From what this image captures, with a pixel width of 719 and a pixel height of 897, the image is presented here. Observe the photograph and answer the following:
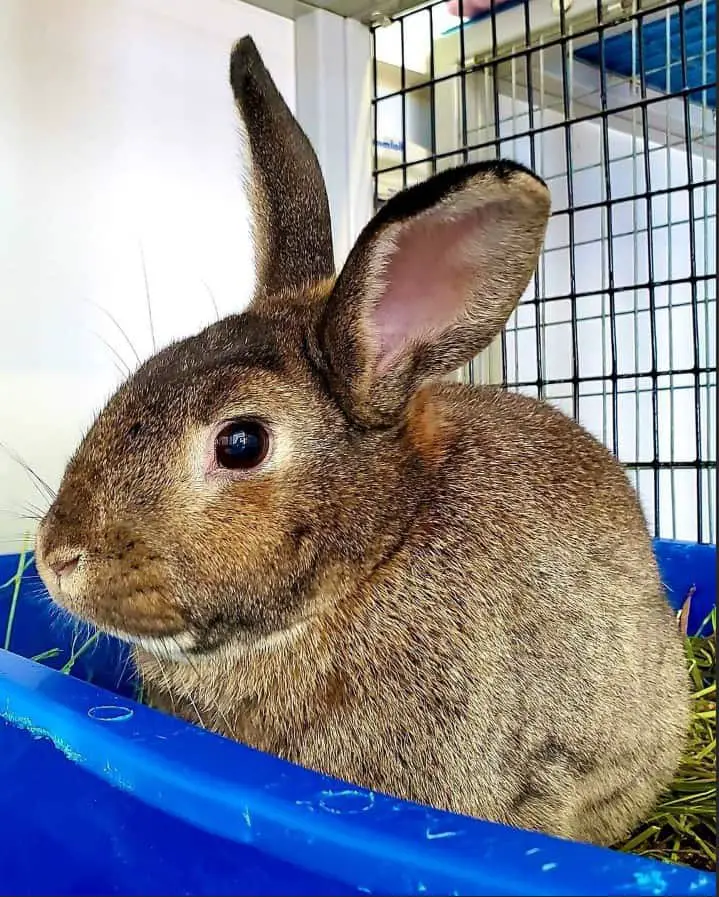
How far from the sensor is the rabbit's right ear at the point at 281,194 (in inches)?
42.4

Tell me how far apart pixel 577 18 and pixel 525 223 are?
0.98 meters

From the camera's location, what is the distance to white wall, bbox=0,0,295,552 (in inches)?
54.5

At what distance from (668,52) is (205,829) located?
180cm

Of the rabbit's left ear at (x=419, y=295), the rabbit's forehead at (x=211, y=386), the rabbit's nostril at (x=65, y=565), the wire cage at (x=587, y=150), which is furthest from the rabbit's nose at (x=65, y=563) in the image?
the wire cage at (x=587, y=150)

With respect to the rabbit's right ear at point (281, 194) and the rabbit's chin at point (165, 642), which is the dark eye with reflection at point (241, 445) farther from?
the rabbit's right ear at point (281, 194)

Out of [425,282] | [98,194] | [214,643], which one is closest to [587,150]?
[98,194]

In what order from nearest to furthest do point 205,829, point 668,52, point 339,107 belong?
point 205,829, point 339,107, point 668,52

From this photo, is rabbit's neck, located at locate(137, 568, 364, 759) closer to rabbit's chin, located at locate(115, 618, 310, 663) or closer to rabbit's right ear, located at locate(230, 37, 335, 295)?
rabbit's chin, located at locate(115, 618, 310, 663)

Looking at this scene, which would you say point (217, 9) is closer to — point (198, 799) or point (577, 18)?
point (577, 18)

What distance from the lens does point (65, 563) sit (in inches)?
30.8

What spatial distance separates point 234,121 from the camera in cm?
163

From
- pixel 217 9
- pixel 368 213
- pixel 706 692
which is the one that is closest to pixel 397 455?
pixel 706 692

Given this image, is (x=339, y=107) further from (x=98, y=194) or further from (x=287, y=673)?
(x=287, y=673)

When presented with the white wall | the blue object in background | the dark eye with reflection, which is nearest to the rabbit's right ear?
the dark eye with reflection
